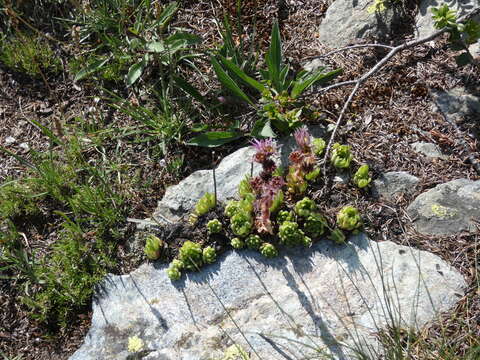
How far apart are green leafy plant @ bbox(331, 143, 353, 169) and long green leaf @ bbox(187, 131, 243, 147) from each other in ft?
2.65

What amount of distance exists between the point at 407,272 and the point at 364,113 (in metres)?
1.21

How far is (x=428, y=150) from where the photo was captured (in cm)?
307

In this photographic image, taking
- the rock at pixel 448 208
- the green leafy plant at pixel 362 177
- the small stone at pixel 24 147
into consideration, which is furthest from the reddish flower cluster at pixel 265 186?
the small stone at pixel 24 147

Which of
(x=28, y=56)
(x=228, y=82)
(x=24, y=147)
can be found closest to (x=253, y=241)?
(x=228, y=82)

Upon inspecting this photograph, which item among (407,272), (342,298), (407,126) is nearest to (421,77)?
(407,126)

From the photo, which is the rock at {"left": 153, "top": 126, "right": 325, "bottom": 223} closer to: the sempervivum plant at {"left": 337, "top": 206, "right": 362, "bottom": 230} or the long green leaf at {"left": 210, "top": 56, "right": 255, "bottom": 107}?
the long green leaf at {"left": 210, "top": 56, "right": 255, "bottom": 107}

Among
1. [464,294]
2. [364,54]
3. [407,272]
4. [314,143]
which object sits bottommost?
[464,294]

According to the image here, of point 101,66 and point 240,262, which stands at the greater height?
point 101,66

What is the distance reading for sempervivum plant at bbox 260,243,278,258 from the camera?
9.52 feet

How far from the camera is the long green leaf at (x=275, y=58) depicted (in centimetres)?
341

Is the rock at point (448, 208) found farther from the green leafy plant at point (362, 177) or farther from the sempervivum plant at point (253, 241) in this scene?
the sempervivum plant at point (253, 241)

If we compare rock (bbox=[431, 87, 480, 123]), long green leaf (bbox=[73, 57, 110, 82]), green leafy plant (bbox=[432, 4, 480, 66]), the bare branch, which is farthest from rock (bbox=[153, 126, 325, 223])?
long green leaf (bbox=[73, 57, 110, 82])

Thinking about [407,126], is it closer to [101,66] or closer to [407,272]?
[407,272]

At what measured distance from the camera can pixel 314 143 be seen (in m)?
3.18
